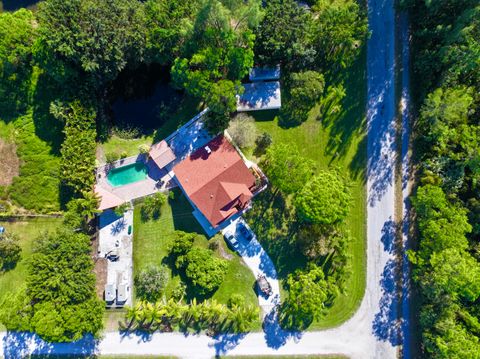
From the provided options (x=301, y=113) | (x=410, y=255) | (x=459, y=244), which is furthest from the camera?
(x=301, y=113)

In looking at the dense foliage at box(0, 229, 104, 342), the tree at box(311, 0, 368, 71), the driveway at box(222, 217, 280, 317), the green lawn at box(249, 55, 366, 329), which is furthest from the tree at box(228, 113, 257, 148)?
the dense foliage at box(0, 229, 104, 342)

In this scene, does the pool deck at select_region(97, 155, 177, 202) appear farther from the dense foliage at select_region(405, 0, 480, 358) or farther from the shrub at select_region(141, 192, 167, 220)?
the dense foliage at select_region(405, 0, 480, 358)

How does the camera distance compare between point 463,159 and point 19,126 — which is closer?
point 463,159

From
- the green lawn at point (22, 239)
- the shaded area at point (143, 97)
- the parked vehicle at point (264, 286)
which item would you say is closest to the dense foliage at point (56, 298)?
the green lawn at point (22, 239)

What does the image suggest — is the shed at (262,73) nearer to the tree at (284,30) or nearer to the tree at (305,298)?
the tree at (284,30)

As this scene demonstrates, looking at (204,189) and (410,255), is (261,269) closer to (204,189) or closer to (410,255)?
(204,189)

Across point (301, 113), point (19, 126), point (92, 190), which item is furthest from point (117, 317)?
point (301, 113)
